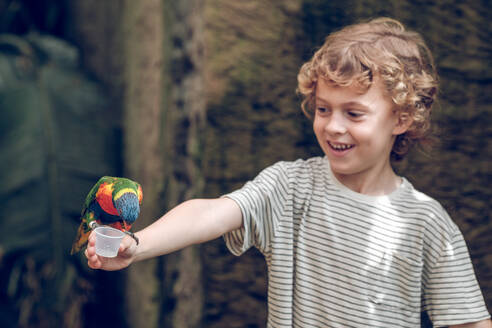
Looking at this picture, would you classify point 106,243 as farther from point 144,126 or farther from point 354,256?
point 144,126

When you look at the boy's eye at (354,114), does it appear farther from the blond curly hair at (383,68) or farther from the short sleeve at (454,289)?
the short sleeve at (454,289)

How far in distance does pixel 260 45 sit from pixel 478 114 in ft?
3.29

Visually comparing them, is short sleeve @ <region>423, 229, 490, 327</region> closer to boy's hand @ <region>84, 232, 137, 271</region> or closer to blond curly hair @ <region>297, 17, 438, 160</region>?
blond curly hair @ <region>297, 17, 438, 160</region>

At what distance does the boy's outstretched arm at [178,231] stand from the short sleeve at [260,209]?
0.09 ft

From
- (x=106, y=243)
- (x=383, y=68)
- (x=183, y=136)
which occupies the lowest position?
(x=183, y=136)

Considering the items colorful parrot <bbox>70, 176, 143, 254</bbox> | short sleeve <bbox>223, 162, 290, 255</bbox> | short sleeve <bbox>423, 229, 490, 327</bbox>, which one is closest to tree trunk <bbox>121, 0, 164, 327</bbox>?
short sleeve <bbox>223, 162, 290, 255</bbox>

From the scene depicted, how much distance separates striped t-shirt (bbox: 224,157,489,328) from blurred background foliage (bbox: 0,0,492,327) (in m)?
→ 0.64

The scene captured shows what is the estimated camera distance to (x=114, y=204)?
0.95 m

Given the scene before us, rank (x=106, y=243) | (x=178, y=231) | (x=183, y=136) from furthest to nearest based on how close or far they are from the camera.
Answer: (x=183, y=136) < (x=178, y=231) < (x=106, y=243)

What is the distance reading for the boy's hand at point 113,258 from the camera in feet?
3.06

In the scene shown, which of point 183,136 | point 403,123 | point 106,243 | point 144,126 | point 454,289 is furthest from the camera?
point 144,126

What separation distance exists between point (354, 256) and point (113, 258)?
65cm

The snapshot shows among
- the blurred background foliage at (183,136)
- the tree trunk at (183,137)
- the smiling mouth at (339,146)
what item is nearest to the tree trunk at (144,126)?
the blurred background foliage at (183,136)

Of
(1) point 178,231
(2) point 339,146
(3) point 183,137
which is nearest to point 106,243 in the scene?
(1) point 178,231
